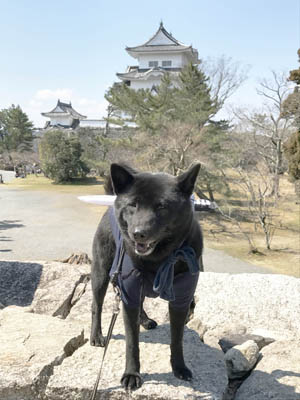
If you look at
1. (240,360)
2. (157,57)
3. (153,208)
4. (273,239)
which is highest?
(157,57)

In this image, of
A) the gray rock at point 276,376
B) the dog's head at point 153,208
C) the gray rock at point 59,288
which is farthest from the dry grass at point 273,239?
the dog's head at point 153,208

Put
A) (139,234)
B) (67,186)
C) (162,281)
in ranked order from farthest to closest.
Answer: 1. (67,186)
2. (162,281)
3. (139,234)

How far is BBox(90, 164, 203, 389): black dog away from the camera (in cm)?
193

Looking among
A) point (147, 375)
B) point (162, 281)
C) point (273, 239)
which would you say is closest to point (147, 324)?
point (147, 375)

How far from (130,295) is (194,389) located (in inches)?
30.5

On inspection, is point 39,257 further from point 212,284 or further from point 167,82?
point 167,82

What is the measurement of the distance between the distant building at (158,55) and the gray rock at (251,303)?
116ft

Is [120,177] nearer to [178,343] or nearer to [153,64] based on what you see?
[178,343]

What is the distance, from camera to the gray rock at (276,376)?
7.59 feet

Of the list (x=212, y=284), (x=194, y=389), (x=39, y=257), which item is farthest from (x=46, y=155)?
(x=194, y=389)

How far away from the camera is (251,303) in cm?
429

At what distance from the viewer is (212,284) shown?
15.4ft

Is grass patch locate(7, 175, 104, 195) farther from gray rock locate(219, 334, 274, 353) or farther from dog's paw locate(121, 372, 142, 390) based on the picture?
dog's paw locate(121, 372, 142, 390)

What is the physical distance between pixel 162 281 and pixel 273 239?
1611 cm
